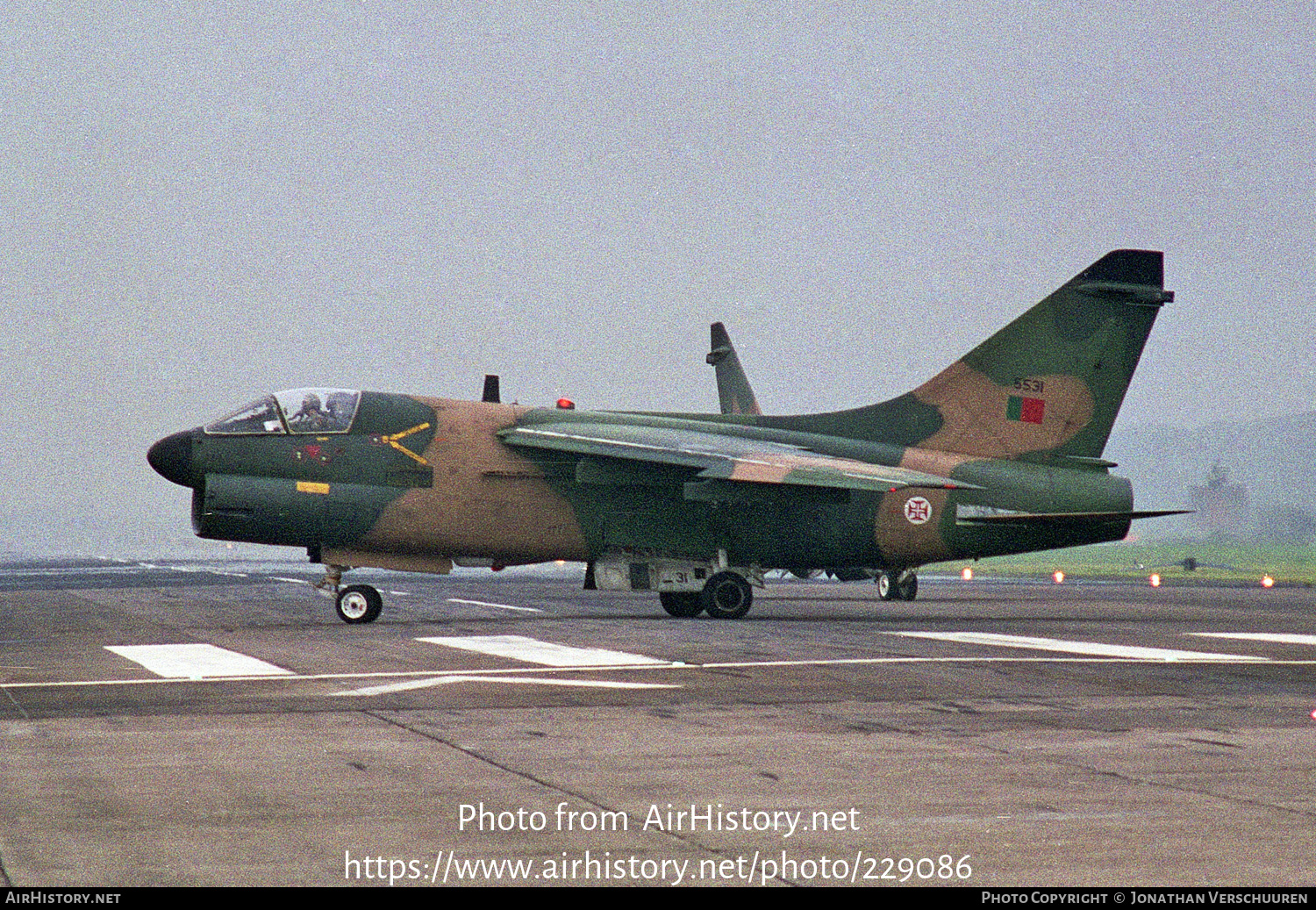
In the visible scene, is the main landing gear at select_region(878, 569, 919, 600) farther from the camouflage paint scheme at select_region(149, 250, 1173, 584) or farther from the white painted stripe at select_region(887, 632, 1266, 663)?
the white painted stripe at select_region(887, 632, 1266, 663)

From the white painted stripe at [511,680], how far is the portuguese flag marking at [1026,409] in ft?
46.4

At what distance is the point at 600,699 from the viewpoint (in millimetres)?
11422

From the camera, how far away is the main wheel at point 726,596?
23891 millimetres

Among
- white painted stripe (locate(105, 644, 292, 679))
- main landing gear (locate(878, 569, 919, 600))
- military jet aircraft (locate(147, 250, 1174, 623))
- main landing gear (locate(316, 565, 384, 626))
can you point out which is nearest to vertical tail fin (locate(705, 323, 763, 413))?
main landing gear (locate(878, 569, 919, 600))

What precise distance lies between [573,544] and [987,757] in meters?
15.3

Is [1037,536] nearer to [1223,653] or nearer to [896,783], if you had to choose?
[1223,653]

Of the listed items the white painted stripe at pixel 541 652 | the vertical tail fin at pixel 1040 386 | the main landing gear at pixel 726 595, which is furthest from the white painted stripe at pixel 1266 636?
the white painted stripe at pixel 541 652

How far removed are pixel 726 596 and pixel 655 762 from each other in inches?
620

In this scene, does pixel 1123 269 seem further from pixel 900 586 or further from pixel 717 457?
pixel 900 586

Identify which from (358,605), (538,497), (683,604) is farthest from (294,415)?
(683,604)

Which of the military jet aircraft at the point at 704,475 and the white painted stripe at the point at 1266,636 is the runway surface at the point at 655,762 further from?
the military jet aircraft at the point at 704,475

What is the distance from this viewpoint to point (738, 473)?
73.4 feet

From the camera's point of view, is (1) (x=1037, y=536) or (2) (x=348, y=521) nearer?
(2) (x=348, y=521)
